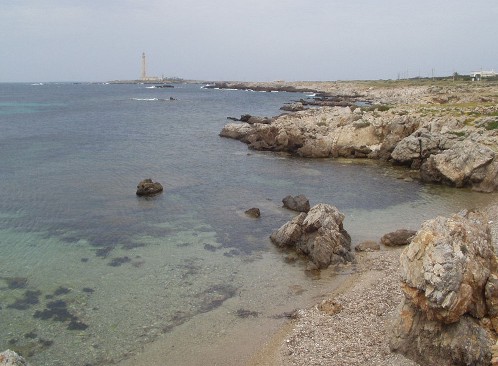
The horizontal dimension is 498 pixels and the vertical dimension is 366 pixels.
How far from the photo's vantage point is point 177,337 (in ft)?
55.8

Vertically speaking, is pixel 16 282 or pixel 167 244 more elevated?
pixel 167 244

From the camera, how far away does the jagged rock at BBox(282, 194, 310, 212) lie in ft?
106

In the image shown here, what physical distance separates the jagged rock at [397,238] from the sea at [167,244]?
1.68 m

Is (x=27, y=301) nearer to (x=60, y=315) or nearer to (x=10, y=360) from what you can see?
(x=60, y=315)

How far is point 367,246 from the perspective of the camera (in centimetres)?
2541

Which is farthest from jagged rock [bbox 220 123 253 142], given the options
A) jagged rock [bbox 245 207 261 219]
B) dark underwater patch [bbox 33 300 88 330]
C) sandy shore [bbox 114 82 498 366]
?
dark underwater patch [bbox 33 300 88 330]

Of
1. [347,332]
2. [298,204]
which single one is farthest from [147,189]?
[347,332]

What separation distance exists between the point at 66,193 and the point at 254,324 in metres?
25.2

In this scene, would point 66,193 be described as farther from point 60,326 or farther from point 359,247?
point 359,247

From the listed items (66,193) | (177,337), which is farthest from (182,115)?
(177,337)

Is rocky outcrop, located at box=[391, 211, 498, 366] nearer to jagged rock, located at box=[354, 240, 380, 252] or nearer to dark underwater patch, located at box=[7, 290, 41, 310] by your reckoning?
jagged rock, located at box=[354, 240, 380, 252]

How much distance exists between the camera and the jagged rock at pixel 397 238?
83.8 feet

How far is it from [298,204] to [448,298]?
2000 centimetres

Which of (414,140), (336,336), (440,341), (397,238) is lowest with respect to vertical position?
(336,336)
